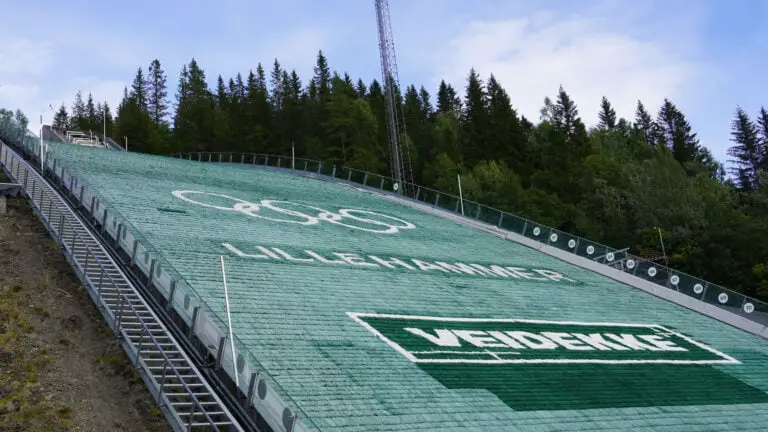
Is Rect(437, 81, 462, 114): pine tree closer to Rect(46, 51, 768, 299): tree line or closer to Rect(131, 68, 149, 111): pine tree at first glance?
Rect(46, 51, 768, 299): tree line

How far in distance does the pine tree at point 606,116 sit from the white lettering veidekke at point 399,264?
77.3 metres

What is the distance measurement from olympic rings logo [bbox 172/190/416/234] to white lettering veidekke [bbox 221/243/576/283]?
3.94m

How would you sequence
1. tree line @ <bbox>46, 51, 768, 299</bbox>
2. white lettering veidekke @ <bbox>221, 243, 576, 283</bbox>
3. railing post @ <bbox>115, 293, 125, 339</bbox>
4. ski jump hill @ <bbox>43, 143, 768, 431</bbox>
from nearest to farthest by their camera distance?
ski jump hill @ <bbox>43, 143, 768, 431</bbox> → railing post @ <bbox>115, 293, 125, 339</bbox> → white lettering veidekke @ <bbox>221, 243, 576, 283</bbox> → tree line @ <bbox>46, 51, 768, 299</bbox>

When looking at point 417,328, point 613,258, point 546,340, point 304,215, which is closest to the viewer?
point 417,328

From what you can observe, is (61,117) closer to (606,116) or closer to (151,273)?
(606,116)

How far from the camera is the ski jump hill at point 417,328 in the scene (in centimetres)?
1066

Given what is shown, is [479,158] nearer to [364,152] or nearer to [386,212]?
[364,152]

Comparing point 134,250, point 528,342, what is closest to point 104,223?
point 134,250

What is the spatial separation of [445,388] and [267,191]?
60.7 feet

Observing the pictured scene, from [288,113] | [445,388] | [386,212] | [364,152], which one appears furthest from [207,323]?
[288,113]

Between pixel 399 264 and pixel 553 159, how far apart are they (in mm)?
43361

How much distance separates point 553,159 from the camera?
59844 mm

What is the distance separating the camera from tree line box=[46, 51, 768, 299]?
39.7 m

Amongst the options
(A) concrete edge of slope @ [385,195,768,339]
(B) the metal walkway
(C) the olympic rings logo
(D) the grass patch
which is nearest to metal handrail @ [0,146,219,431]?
(B) the metal walkway
